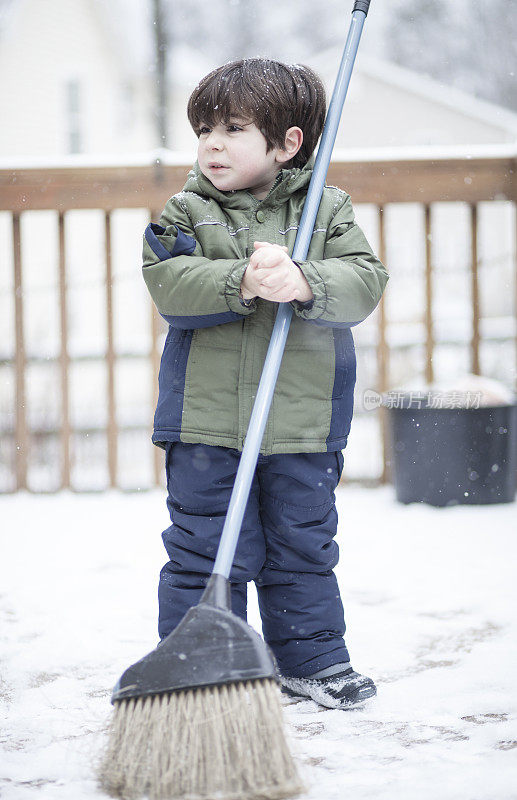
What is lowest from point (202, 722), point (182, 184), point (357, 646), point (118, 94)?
point (357, 646)

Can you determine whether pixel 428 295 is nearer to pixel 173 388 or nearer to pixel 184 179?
pixel 184 179

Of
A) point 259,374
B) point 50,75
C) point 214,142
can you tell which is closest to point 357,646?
point 259,374

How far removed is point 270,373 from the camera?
141 cm

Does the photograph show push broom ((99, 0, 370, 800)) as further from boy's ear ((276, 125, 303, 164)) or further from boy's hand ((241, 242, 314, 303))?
boy's ear ((276, 125, 303, 164))

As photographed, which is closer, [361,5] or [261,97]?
[261,97]

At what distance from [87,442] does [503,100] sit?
12248mm

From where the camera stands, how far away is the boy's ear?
5.07ft

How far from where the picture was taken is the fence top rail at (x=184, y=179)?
3.19 metres

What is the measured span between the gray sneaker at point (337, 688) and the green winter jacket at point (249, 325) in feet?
1.34

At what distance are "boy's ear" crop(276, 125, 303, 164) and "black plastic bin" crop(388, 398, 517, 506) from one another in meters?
1.57

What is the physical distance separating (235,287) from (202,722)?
670 millimetres

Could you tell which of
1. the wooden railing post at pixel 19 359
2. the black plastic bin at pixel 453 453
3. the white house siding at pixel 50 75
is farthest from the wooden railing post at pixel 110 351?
the white house siding at pixel 50 75

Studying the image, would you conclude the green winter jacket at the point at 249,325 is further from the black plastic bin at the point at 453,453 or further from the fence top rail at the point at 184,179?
the fence top rail at the point at 184,179

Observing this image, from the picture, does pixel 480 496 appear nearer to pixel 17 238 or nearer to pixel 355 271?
pixel 355 271
